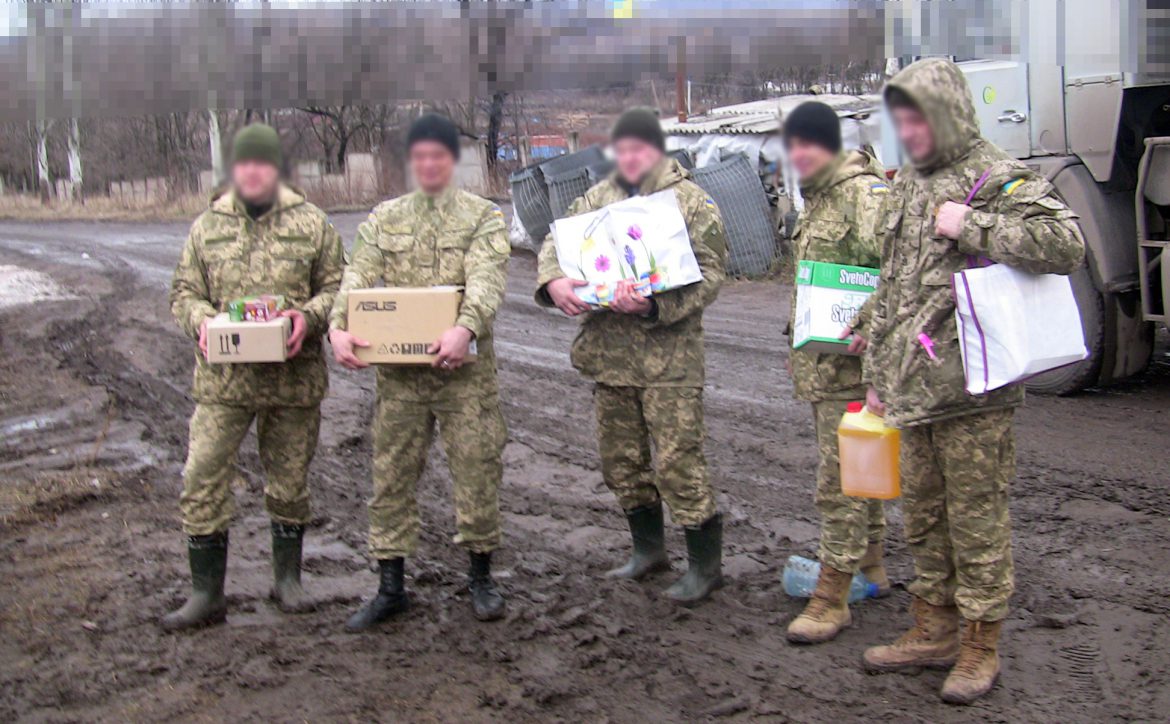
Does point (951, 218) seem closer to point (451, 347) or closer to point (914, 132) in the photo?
point (914, 132)

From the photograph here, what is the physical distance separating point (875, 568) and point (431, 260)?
2246 mm

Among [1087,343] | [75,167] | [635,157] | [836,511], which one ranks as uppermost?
[75,167]

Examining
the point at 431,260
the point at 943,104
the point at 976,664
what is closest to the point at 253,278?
the point at 431,260

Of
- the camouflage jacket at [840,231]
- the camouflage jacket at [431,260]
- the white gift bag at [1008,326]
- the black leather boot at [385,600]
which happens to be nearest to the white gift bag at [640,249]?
the camouflage jacket at [431,260]

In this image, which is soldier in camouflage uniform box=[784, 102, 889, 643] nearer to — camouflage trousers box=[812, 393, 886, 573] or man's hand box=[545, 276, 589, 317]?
camouflage trousers box=[812, 393, 886, 573]

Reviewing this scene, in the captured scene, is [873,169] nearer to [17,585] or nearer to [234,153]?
[234,153]

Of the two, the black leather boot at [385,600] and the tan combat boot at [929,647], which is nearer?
the tan combat boot at [929,647]

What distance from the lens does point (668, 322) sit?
14.9 feet

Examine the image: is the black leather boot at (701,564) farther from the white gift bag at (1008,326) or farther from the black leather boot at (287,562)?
the black leather boot at (287,562)

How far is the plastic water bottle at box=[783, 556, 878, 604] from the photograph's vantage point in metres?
4.61

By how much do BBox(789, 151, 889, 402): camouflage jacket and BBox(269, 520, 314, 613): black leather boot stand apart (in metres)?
2.31

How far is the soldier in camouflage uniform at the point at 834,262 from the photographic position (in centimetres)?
423

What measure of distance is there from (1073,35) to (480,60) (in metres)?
4.10

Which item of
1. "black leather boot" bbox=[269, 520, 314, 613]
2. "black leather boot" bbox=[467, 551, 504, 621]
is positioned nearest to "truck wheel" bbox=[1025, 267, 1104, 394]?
"black leather boot" bbox=[467, 551, 504, 621]
